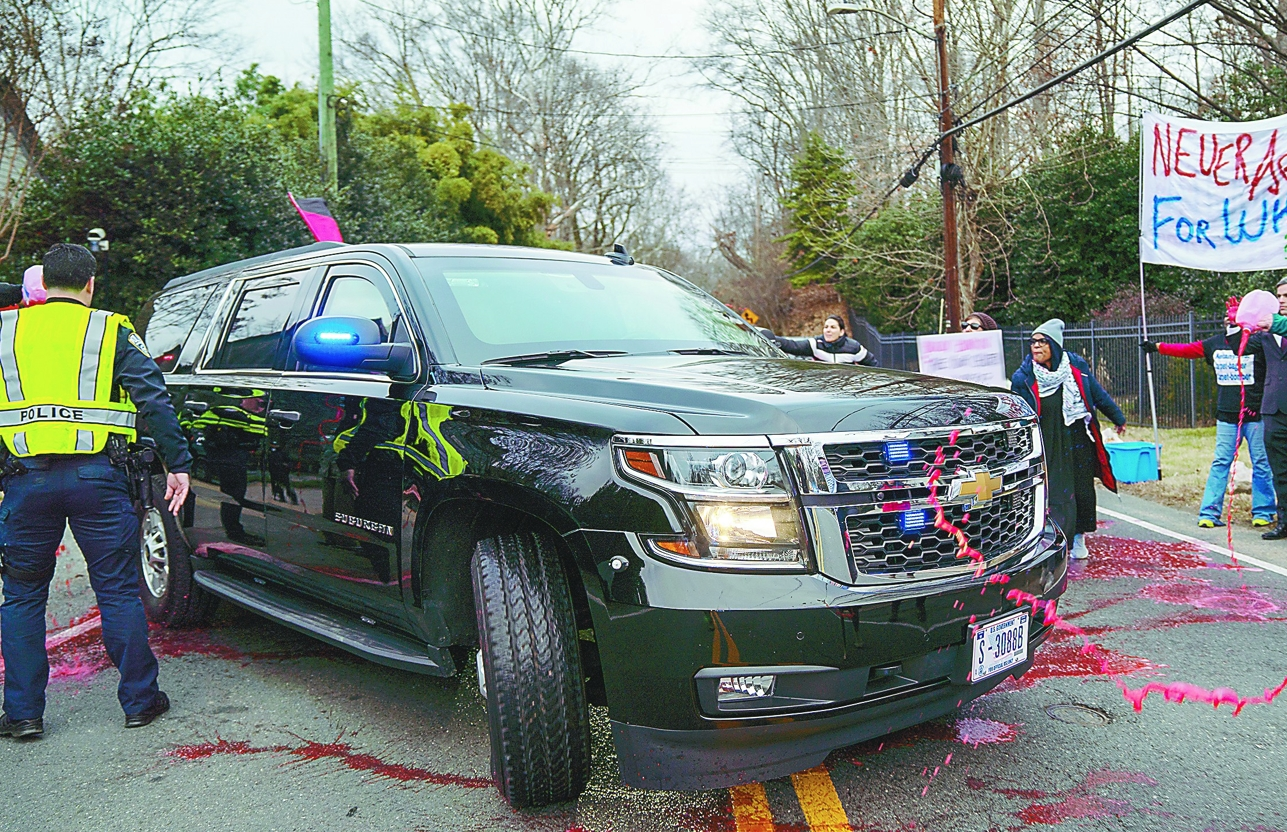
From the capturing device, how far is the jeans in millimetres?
8570

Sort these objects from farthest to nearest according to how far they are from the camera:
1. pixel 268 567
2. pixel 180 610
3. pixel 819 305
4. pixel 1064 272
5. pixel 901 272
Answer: pixel 819 305
pixel 901 272
pixel 1064 272
pixel 180 610
pixel 268 567

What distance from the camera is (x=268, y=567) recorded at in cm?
473

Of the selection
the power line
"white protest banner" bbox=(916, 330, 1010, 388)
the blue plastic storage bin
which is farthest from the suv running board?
the power line

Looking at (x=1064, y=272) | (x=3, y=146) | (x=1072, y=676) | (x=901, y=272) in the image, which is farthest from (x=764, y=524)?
(x=901, y=272)

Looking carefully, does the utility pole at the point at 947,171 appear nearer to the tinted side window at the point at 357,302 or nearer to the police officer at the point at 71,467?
the tinted side window at the point at 357,302

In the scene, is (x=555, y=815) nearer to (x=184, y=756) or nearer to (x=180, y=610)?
(x=184, y=756)

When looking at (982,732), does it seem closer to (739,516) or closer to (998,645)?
(998,645)

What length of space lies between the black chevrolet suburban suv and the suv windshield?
0.02m

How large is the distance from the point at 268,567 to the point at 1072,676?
3.68 m

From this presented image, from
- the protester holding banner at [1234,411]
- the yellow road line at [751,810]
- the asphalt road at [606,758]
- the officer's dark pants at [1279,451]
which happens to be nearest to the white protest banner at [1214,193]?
the protester holding banner at [1234,411]

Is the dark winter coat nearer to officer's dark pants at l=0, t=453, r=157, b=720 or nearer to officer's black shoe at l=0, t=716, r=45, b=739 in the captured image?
officer's dark pants at l=0, t=453, r=157, b=720

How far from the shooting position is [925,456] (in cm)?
304

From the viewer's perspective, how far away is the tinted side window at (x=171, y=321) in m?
5.85

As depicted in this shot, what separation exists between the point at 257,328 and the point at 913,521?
11.5 ft
